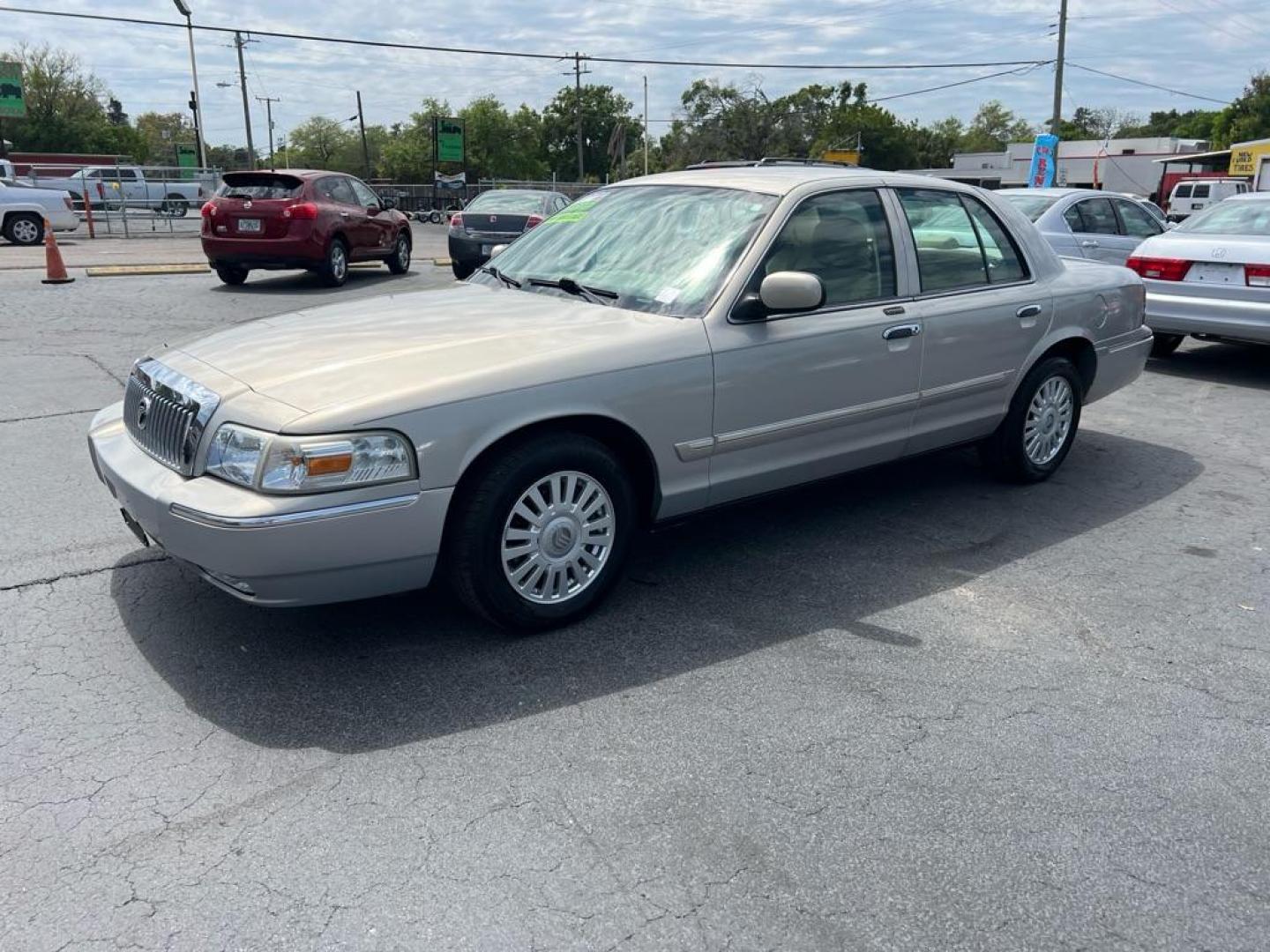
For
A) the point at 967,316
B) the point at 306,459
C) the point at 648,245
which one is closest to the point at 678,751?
the point at 306,459

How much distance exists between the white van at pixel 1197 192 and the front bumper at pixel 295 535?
1443 inches

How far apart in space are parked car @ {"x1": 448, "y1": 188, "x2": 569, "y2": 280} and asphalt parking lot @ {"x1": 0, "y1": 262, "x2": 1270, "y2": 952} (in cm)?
1136

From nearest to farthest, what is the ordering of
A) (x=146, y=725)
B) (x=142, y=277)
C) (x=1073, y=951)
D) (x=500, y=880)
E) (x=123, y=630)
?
(x=1073, y=951) → (x=500, y=880) → (x=146, y=725) → (x=123, y=630) → (x=142, y=277)

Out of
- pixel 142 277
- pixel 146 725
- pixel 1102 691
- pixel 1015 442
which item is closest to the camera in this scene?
pixel 146 725

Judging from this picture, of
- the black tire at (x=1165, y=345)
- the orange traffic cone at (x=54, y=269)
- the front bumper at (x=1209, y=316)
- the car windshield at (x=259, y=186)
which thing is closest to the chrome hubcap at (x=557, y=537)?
the front bumper at (x=1209, y=316)

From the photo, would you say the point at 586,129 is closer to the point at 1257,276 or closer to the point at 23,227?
the point at 23,227

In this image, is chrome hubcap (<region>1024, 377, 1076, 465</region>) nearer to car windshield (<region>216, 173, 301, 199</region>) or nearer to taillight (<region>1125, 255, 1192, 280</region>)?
taillight (<region>1125, 255, 1192, 280</region>)

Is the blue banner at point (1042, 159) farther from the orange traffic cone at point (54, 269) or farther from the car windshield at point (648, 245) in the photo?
the car windshield at point (648, 245)

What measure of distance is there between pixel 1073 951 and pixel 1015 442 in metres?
3.61

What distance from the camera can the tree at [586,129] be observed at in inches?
4006

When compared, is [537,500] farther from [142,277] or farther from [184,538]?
[142,277]

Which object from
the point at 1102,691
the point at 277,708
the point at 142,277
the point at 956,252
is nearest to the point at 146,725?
the point at 277,708

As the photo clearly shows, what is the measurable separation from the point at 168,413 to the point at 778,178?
2746mm

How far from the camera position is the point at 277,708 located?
328 centimetres
